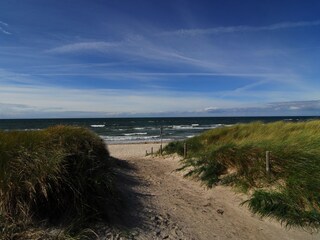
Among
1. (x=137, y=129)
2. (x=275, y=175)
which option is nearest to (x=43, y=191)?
(x=275, y=175)

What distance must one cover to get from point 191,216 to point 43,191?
2884 mm

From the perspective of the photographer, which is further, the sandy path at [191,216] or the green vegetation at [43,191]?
the sandy path at [191,216]

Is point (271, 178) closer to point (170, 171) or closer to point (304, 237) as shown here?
point (304, 237)

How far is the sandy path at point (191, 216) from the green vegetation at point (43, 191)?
2.09 feet

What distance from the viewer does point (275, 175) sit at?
7.87 m

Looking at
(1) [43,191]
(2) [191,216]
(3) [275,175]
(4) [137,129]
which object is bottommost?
(4) [137,129]

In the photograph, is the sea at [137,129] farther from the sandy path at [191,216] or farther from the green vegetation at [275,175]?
the green vegetation at [275,175]

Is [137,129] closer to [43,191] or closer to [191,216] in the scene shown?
[191,216]

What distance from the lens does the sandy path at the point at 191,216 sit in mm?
5145

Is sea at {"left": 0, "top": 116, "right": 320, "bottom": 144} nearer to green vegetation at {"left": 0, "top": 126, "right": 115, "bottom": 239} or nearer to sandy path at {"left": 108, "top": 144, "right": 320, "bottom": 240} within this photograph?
green vegetation at {"left": 0, "top": 126, "right": 115, "bottom": 239}

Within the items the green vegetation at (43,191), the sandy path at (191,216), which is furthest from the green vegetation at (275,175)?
the green vegetation at (43,191)

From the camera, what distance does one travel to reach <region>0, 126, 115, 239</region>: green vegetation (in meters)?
4.09

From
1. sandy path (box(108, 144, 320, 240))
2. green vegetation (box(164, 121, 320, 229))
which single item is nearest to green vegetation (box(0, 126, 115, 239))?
sandy path (box(108, 144, 320, 240))

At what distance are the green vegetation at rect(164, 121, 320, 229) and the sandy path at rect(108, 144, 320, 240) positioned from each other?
1.07ft
